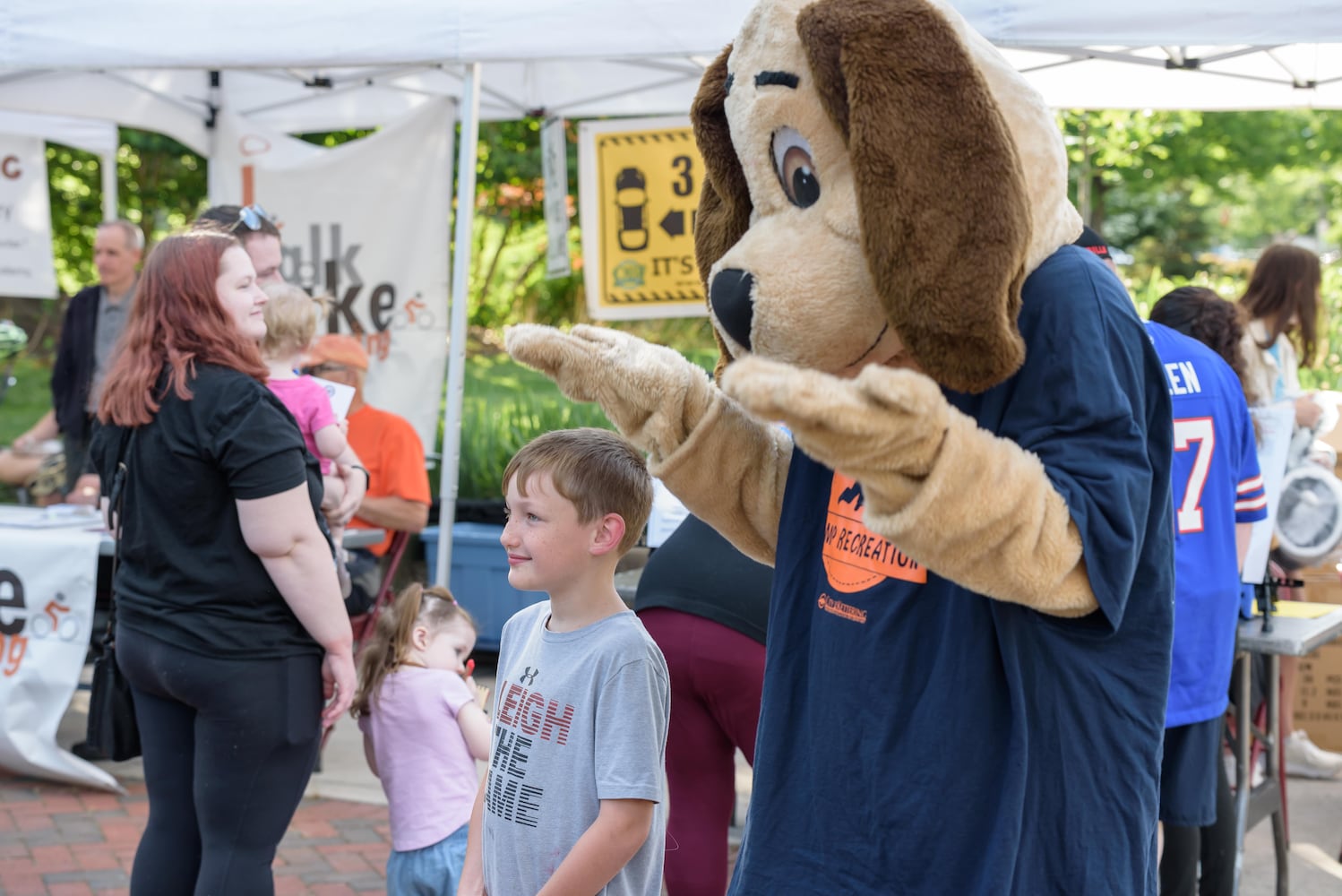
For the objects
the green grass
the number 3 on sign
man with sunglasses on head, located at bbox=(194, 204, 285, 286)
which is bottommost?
the green grass

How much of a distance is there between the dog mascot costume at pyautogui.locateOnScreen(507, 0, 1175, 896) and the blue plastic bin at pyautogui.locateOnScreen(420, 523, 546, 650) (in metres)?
4.61

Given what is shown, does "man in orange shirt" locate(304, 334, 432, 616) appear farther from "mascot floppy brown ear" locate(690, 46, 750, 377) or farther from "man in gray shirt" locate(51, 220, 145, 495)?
"mascot floppy brown ear" locate(690, 46, 750, 377)

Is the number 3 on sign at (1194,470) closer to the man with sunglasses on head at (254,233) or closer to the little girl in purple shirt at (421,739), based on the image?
the little girl in purple shirt at (421,739)

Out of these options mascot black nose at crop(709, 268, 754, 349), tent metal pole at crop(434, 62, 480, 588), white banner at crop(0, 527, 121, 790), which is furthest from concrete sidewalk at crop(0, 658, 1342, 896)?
mascot black nose at crop(709, 268, 754, 349)

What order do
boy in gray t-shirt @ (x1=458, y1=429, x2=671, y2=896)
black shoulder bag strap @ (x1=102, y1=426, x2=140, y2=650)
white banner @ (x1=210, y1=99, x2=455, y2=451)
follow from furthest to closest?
1. white banner @ (x1=210, y1=99, x2=455, y2=451)
2. black shoulder bag strap @ (x1=102, y1=426, x2=140, y2=650)
3. boy in gray t-shirt @ (x1=458, y1=429, x2=671, y2=896)

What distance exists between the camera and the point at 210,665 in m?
2.71

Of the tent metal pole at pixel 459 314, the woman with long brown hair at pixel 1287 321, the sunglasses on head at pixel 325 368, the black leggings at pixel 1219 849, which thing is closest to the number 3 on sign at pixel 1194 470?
the black leggings at pixel 1219 849

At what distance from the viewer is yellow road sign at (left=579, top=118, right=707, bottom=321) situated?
5.90m

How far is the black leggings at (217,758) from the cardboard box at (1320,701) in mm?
4002

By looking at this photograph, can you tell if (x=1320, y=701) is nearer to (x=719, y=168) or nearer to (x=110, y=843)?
(x=110, y=843)

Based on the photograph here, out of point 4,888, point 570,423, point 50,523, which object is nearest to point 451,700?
point 4,888

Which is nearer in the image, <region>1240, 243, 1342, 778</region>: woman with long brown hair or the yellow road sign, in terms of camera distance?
<region>1240, 243, 1342, 778</region>: woman with long brown hair

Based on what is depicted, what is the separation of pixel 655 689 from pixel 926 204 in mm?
975

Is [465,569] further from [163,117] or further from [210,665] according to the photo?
[210,665]
